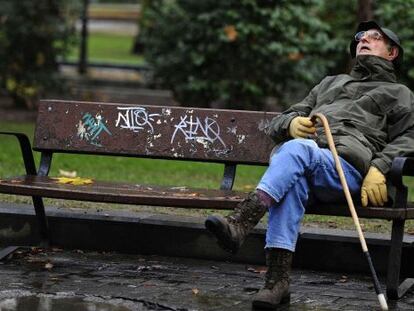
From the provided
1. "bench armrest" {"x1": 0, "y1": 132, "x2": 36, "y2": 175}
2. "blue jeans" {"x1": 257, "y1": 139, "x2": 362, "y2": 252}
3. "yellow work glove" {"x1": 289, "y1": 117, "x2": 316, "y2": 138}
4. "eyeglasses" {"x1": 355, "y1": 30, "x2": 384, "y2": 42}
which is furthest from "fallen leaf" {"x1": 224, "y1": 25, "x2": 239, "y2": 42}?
"blue jeans" {"x1": 257, "y1": 139, "x2": 362, "y2": 252}

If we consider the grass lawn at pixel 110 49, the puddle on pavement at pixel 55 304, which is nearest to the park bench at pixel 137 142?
the puddle on pavement at pixel 55 304

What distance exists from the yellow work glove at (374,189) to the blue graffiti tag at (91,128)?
2016 millimetres

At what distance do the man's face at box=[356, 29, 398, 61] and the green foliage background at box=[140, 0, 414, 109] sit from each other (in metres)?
7.74

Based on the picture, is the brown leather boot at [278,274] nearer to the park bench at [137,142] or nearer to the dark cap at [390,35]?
the park bench at [137,142]

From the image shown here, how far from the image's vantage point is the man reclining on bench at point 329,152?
18.3ft

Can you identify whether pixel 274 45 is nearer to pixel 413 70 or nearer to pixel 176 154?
pixel 413 70

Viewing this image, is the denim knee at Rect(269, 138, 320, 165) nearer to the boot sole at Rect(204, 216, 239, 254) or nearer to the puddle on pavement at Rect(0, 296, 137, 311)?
the boot sole at Rect(204, 216, 239, 254)

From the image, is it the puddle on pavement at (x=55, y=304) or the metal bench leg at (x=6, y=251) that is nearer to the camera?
the puddle on pavement at (x=55, y=304)

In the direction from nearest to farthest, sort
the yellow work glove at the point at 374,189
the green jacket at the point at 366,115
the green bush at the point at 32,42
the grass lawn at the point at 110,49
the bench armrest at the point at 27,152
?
the yellow work glove at the point at 374,189 → the green jacket at the point at 366,115 → the bench armrest at the point at 27,152 → the green bush at the point at 32,42 → the grass lawn at the point at 110,49

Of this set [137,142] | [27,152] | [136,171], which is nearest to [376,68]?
[137,142]

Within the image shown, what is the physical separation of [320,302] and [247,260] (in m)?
1.08

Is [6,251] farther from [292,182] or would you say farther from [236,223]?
[292,182]

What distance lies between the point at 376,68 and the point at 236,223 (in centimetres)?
141

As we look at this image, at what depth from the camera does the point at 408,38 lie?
543 inches
